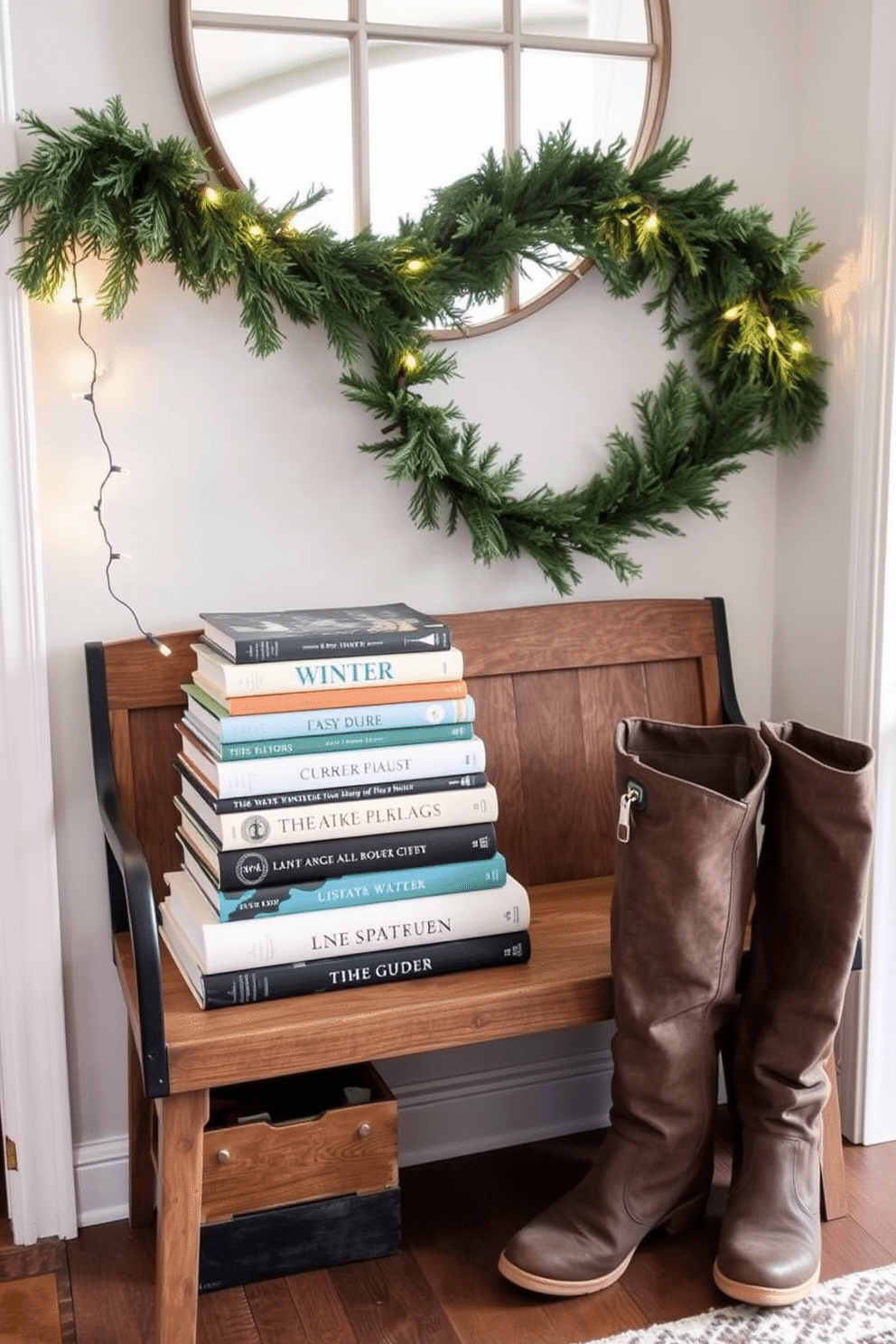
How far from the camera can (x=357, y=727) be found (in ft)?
5.72

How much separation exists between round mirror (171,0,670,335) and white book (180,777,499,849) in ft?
2.31

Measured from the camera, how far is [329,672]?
5.66ft

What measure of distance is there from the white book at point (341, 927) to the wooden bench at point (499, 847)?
0.19ft

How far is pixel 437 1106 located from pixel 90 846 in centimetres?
70

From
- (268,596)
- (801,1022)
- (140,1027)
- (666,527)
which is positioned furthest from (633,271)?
(140,1027)

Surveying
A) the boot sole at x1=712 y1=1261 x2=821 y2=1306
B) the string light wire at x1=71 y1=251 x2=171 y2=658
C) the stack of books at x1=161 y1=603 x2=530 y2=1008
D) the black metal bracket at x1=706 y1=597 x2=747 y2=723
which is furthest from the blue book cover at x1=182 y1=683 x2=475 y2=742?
the boot sole at x1=712 y1=1261 x2=821 y2=1306

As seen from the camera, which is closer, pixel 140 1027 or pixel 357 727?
pixel 140 1027

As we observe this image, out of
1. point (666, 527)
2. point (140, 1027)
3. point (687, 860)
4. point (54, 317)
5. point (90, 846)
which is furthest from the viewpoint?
point (666, 527)

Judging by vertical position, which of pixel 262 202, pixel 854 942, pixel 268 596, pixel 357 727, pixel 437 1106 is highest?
pixel 262 202

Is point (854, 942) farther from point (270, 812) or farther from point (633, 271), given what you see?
point (633, 271)

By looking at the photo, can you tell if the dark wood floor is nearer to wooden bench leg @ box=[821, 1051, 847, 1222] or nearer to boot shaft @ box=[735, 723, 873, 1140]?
wooden bench leg @ box=[821, 1051, 847, 1222]

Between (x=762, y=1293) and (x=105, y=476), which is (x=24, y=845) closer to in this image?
(x=105, y=476)

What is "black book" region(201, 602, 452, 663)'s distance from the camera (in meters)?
1.70

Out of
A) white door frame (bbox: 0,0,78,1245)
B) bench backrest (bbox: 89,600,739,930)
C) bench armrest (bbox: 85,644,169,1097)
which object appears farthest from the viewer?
bench backrest (bbox: 89,600,739,930)
